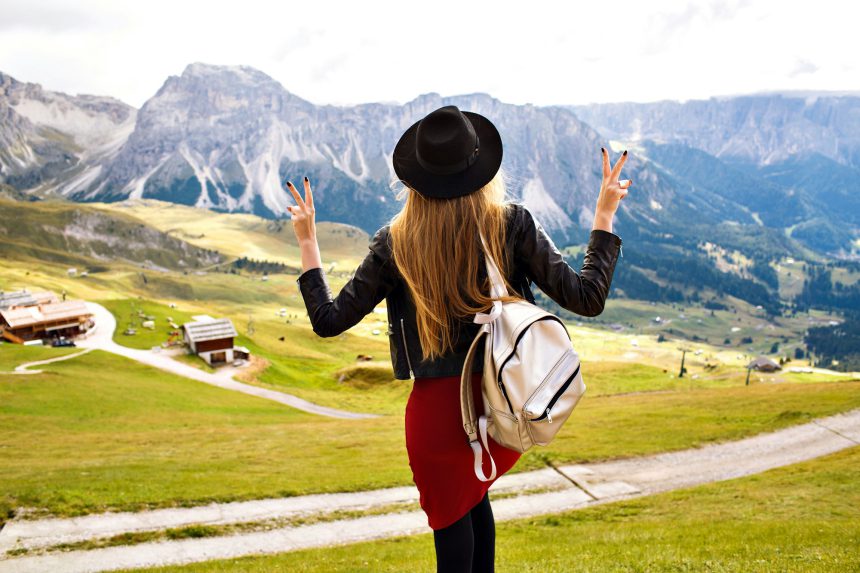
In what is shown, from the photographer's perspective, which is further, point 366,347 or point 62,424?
point 366,347

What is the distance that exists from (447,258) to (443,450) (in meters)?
1.67

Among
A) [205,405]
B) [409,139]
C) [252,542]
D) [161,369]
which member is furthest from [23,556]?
[161,369]

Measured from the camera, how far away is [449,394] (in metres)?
5.35

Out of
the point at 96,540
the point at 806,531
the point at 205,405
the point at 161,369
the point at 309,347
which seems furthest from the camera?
the point at 309,347

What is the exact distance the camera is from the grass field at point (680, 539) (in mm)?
12227

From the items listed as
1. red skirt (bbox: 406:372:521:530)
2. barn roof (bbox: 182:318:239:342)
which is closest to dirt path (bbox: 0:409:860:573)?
red skirt (bbox: 406:372:521:530)

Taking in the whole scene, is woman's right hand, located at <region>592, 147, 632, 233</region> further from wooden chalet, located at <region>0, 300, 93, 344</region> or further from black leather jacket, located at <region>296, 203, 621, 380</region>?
wooden chalet, located at <region>0, 300, 93, 344</region>

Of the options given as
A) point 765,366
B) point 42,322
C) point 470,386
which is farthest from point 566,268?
point 765,366

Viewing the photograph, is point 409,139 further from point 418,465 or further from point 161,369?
point 161,369

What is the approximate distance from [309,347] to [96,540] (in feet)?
388

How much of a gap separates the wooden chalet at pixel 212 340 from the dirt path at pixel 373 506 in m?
72.8

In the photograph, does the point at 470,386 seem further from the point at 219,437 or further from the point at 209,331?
the point at 209,331

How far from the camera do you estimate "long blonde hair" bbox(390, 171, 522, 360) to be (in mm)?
5160

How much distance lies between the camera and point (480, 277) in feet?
17.1
